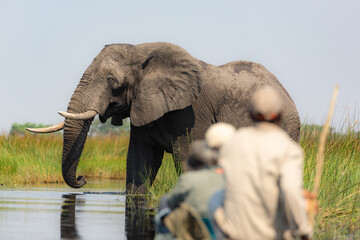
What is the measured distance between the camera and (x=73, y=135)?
51.4ft

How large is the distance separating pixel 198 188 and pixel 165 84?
9.04 m

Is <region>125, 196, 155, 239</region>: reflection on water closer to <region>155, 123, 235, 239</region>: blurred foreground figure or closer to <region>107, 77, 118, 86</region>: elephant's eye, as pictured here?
<region>107, 77, 118, 86</region>: elephant's eye

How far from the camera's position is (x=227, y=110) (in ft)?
53.4

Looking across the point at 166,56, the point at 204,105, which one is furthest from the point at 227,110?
the point at 166,56

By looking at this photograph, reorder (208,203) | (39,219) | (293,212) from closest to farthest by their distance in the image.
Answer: (293,212)
(208,203)
(39,219)

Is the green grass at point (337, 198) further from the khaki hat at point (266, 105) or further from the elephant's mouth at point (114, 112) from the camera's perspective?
the khaki hat at point (266, 105)

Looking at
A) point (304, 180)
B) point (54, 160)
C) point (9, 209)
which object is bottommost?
point (54, 160)

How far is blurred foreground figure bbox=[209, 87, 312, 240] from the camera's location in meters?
6.16

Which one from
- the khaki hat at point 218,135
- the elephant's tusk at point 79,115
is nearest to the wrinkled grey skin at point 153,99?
the elephant's tusk at point 79,115

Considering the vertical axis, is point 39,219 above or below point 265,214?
below

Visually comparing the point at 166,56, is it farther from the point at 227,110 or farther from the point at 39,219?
the point at 39,219

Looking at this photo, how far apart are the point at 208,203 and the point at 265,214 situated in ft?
2.49

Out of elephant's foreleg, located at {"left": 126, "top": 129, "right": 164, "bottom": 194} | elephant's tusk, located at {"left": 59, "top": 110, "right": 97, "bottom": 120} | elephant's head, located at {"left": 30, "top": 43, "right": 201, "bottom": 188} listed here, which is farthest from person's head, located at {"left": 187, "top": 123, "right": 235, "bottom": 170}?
elephant's foreleg, located at {"left": 126, "top": 129, "right": 164, "bottom": 194}

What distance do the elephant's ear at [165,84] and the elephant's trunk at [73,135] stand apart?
2.95ft
